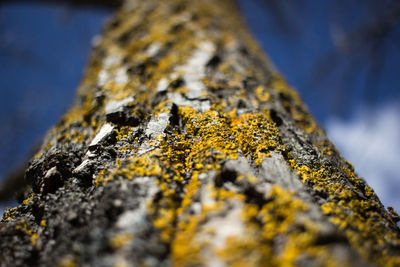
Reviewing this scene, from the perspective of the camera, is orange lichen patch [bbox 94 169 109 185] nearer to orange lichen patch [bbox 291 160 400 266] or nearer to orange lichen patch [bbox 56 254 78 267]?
orange lichen patch [bbox 56 254 78 267]

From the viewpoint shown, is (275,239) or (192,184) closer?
(275,239)

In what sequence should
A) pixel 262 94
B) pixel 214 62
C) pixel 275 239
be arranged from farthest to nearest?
1. pixel 214 62
2. pixel 262 94
3. pixel 275 239

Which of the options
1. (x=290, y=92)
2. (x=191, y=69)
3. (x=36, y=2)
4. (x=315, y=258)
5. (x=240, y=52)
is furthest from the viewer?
(x=36, y=2)

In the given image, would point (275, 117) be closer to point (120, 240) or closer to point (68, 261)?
point (120, 240)

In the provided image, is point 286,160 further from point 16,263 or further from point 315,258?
point 16,263

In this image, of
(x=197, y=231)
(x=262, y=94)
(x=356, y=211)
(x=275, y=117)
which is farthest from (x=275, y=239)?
(x=262, y=94)

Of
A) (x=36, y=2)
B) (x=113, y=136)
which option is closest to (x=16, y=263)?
(x=113, y=136)

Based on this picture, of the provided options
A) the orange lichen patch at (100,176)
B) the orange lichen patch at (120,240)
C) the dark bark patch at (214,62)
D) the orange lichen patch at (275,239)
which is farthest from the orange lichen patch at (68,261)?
the dark bark patch at (214,62)
